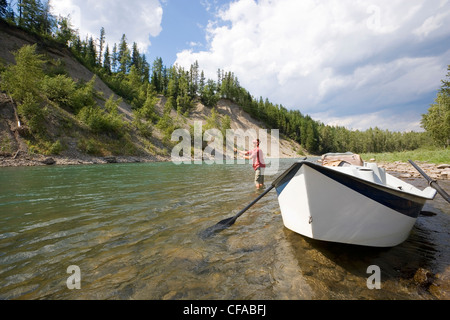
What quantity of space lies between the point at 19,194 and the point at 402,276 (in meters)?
12.3

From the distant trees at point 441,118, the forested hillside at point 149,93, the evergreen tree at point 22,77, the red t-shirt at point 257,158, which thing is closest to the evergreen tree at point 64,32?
the forested hillside at point 149,93

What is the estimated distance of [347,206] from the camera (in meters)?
3.33

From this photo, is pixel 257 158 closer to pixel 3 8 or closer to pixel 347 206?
pixel 347 206

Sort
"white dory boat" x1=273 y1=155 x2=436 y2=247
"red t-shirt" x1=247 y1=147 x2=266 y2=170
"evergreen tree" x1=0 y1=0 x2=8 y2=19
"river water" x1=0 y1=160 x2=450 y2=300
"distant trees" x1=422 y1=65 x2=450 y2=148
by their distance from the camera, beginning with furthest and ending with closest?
"evergreen tree" x1=0 y1=0 x2=8 y2=19 → "distant trees" x1=422 y1=65 x2=450 y2=148 → "red t-shirt" x1=247 y1=147 x2=266 y2=170 → "white dory boat" x1=273 y1=155 x2=436 y2=247 → "river water" x1=0 y1=160 x2=450 y2=300

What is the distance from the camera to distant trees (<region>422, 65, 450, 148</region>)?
107 feet

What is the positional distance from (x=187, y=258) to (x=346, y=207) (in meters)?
2.95

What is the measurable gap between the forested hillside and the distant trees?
12.6 inches

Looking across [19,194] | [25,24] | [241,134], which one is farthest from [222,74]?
[19,194]

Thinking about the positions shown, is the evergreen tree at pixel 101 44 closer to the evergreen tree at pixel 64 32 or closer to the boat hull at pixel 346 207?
the evergreen tree at pixel 64 32

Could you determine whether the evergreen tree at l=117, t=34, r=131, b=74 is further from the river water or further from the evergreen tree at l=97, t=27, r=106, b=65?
the river water

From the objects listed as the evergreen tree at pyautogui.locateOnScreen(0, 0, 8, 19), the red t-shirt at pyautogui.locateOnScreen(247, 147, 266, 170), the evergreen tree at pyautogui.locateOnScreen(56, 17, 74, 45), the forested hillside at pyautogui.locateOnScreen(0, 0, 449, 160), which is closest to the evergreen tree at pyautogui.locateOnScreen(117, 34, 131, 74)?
the forested hillside at pyautogui.locateOnScreen(0, 0, 449, 160)

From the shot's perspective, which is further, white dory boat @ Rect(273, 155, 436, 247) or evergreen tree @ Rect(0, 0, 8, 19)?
evergreen tree @ Rect(0, 0, 8, 19)
